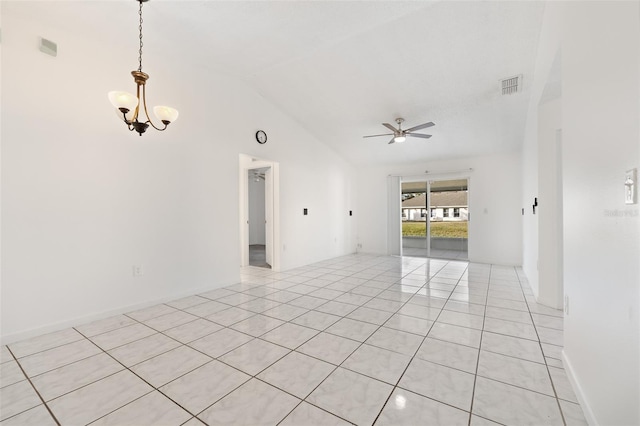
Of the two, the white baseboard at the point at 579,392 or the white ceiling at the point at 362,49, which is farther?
the white ceiling at the point at 362,49

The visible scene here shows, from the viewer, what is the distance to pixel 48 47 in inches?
105

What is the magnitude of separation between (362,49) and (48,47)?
3.37 m

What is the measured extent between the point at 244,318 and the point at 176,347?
0.78 meters

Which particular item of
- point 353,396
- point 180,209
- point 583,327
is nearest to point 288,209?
point 180,209

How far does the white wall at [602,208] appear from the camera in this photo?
107 cm

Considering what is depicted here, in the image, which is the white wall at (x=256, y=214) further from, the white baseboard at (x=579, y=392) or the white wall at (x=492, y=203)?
the white baseboard at (x=579, y=392)

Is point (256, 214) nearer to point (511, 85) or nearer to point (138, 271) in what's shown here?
point (138, 271)

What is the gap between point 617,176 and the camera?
120 centimetres

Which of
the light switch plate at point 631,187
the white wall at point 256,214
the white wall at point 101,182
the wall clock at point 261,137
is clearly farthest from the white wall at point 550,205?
the white wall at point 256,214

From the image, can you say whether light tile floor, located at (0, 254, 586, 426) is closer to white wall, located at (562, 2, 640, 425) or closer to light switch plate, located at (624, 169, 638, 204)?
white wall, located at (562, 2, 640, 425)

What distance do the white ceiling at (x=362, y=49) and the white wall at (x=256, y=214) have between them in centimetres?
499

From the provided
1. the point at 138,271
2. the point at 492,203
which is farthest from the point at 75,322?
the point at 492,203

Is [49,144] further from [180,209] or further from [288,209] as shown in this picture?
[288,209]

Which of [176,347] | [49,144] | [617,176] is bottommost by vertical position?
[176,347]
